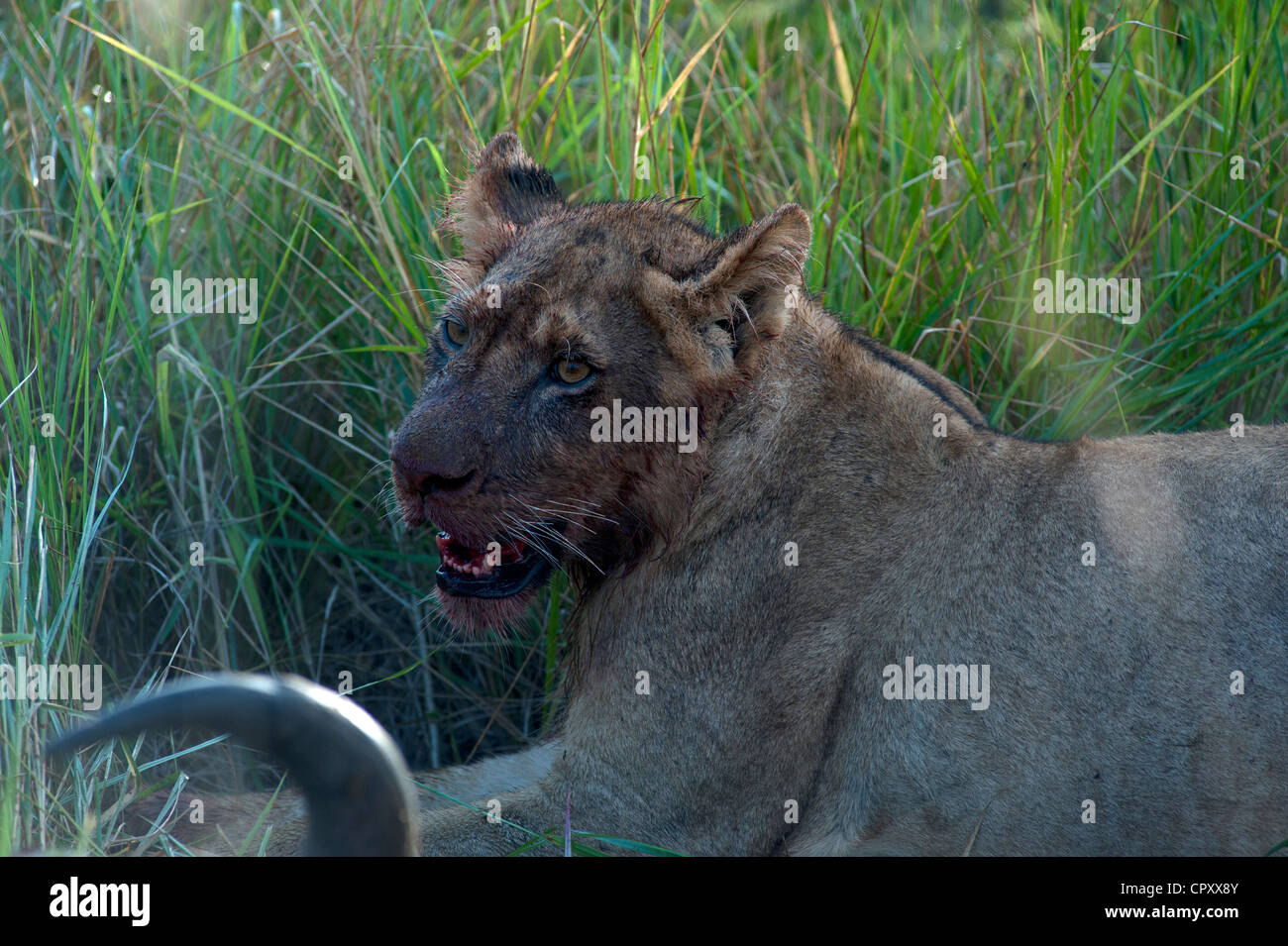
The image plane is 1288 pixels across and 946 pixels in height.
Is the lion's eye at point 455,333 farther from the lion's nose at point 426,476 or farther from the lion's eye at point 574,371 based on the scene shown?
the lion's nose at point 426,476

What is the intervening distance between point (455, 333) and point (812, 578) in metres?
1.49

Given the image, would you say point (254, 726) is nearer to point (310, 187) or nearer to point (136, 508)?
point (136, 508)

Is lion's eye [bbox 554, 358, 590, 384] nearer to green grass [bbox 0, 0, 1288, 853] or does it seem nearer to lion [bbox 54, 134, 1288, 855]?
lion [bbox 54, 134, 1288, 855]

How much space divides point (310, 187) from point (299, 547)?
5.65ft

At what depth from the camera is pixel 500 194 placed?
4.99 m

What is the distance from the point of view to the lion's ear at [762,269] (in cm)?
412

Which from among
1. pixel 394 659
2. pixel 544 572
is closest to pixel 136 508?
pixel 394 659

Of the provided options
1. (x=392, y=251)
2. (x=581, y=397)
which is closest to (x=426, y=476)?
(x=581, y=397)

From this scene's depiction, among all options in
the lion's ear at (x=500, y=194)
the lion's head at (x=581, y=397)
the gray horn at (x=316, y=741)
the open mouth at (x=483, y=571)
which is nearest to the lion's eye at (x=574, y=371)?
the lion's head at (x=581, y=397)

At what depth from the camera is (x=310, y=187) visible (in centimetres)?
614

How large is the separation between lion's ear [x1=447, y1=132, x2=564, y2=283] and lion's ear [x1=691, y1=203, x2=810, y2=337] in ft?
3.09

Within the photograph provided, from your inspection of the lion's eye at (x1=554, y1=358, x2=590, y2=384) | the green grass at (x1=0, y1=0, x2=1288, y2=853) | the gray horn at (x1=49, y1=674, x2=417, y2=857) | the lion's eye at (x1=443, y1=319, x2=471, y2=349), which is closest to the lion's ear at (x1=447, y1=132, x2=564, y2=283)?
the lion's eye at (x1=443, y1=319, x2=471, y2=349)

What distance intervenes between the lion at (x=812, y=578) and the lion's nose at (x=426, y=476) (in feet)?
0.04

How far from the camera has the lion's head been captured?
411 centimetres
